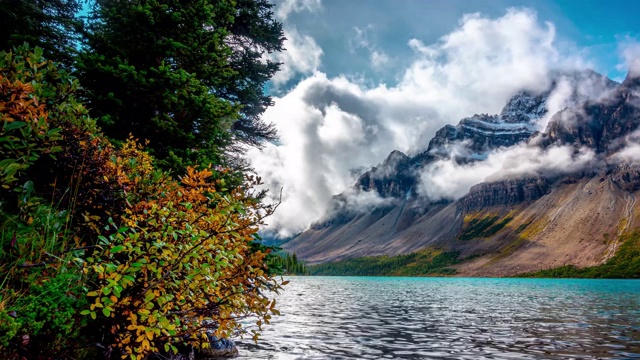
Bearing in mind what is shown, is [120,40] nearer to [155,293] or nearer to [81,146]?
[81,146]

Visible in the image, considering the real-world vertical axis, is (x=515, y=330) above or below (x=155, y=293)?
below

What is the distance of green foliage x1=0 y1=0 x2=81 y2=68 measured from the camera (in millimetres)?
14070

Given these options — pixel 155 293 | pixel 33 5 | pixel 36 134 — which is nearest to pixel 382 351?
pixel 155 293

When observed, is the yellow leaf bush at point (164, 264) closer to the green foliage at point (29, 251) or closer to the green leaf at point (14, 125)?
the green foliage at point (29, 251)

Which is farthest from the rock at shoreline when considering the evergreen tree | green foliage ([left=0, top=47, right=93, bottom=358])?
green foliage ([left=0, top=47, right=93, bottom=358])

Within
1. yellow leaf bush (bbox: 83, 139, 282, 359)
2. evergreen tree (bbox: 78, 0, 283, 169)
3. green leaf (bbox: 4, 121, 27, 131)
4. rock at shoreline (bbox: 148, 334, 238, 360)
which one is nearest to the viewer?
green leaf (bbox: 4, 121, 27, 131)

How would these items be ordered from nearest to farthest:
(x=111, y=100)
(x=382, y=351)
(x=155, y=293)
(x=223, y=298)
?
(x=155, y=293), (x=223, y=298), (x=111, y=100), (x=382, y=351)

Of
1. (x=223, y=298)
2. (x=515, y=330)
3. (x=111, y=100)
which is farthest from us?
(x=515, y=330)

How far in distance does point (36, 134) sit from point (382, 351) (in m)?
17.0

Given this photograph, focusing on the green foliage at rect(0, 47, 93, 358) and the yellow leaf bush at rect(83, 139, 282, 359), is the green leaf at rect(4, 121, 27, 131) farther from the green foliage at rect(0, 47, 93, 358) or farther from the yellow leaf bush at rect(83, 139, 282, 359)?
the yellow leaf bush at rect(83, 139, 282, 359)

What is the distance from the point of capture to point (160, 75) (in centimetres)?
1349

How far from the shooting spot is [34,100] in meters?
6.73

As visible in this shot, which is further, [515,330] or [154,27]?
[515,330]

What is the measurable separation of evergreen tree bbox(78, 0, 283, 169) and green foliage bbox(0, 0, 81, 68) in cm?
106
